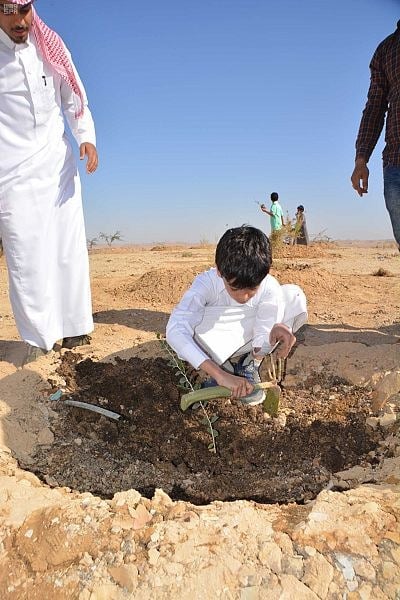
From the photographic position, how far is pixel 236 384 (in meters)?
2.10

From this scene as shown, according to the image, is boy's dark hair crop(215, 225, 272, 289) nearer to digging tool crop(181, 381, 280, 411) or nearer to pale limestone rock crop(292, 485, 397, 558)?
digging tool crop(181, 381, 280, 411)

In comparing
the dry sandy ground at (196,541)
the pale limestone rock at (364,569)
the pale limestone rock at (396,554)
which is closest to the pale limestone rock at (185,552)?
the dry sandy ground at (196,541)

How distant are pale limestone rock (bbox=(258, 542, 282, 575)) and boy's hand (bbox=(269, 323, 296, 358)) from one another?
1.11 metres

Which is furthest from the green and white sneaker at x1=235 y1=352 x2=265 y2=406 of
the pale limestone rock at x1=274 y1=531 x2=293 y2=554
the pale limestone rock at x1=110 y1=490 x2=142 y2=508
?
the pale limestone rock at x1=274 y1=531 x2=293 y2=554

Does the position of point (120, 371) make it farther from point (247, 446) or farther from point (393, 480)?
point (393, 480)

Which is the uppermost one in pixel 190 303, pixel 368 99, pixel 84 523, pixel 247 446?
pixel 368 99

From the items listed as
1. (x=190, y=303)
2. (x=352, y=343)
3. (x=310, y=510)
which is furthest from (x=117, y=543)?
(x=352, y=343)

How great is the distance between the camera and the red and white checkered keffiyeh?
284cm

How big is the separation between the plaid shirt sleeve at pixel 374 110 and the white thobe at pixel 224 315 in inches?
59.1

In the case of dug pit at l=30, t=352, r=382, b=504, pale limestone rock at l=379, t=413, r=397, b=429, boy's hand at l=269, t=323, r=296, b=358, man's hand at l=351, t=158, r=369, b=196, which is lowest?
dug pit at l=30, t=352, r=382, b=504

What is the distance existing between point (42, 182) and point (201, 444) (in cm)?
175

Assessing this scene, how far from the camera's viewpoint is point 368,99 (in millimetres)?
3443

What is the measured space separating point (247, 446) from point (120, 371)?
3.17 feet

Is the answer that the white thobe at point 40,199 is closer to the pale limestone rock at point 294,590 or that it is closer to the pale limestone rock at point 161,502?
the pale limestone rock at point 161,502
